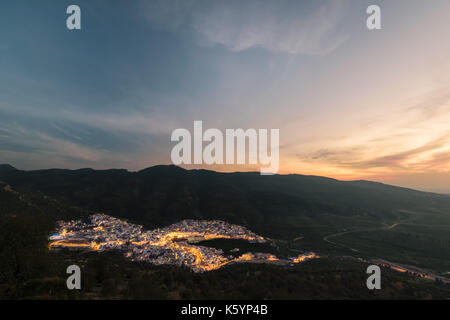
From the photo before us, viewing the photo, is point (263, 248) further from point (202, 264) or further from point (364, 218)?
point (364, 218)

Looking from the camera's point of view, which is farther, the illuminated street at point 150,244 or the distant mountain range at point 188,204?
the distant mountain range at point 188,204

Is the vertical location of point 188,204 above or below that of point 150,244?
above

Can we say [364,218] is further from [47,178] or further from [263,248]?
[47,178]

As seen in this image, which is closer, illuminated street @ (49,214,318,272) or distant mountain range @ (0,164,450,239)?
illuminated street @ (49,214,318,272)

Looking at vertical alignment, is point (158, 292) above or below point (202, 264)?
above

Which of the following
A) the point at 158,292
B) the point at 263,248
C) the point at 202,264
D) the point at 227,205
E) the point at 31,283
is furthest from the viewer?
the point at 227,205

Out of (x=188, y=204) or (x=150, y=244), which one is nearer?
(x=150, y=244)

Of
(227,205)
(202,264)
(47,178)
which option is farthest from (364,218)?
(47,178)
